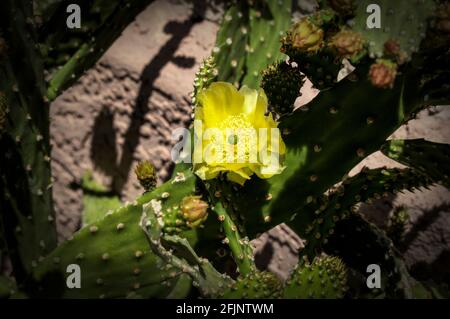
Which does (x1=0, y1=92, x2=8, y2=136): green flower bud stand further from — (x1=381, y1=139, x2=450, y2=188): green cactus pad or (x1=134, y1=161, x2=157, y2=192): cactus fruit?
(x1=381, y1=139, x2=450, y2=188): green cactus pad

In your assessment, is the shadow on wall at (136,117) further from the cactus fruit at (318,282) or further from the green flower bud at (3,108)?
the cactus fruit at (318,282)

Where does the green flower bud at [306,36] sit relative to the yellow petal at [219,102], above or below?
above

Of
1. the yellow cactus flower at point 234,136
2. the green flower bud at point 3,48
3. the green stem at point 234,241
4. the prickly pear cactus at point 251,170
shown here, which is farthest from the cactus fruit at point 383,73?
the green flower bud at point 3,48

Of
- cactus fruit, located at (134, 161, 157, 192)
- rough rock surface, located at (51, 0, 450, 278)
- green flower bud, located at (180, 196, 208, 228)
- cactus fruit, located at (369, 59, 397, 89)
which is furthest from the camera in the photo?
rough rock surface, located at (51, 0, 450, 278)

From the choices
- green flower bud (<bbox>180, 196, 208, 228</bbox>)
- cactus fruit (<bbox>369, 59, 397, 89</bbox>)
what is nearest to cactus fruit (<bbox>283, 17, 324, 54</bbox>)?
cactus fruit (<bbox>369, 59, 397, 89</bbox>)

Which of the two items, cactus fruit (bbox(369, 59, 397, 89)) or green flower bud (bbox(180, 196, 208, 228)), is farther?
green flower bud (bbox(180, 196, 208, 228))

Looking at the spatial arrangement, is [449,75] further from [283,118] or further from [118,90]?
[118,90]
